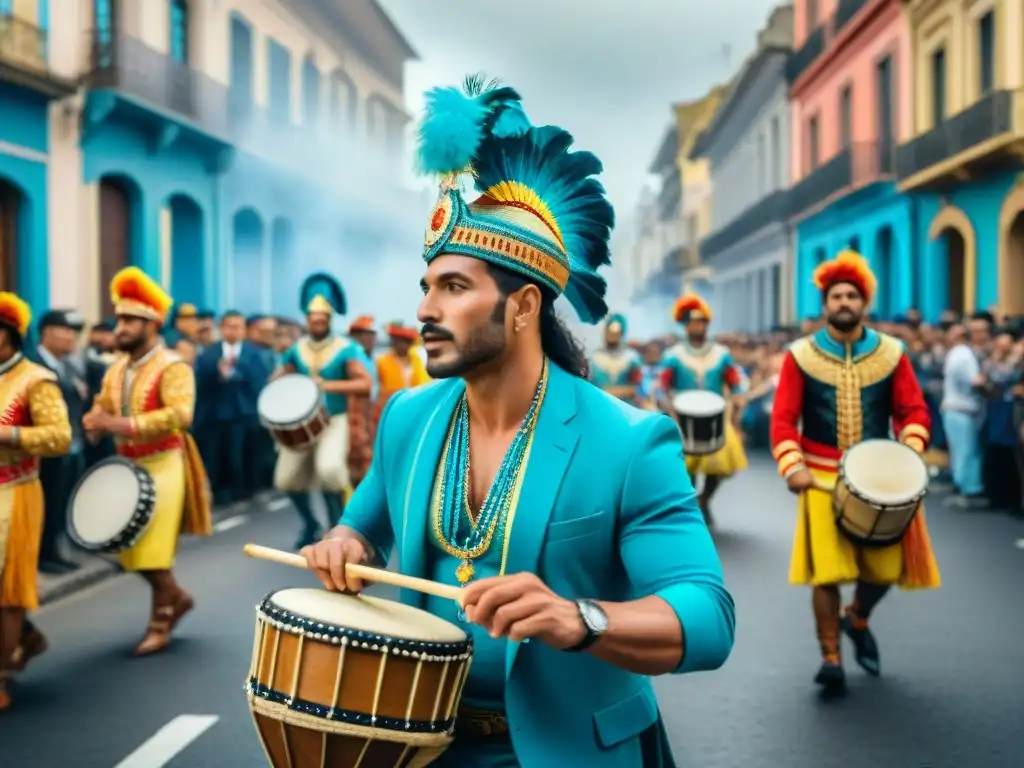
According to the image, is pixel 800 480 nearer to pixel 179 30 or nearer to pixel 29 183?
pixel 29 183

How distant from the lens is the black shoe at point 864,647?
6.61m

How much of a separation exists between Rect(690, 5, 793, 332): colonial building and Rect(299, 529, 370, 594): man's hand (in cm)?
3547

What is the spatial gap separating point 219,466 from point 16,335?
7.66 m

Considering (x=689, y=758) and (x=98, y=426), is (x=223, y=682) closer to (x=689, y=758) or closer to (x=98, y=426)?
(x=98, y=426)

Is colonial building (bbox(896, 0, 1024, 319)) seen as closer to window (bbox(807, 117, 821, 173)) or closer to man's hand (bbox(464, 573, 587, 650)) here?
window (bbox(807, 117, 821, 173))

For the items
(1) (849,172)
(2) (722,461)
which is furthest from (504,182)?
(1) (849,172)

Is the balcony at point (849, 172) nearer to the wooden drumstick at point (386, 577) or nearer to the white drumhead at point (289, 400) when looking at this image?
the white drumhead at point (289, 400)

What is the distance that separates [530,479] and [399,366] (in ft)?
33.8

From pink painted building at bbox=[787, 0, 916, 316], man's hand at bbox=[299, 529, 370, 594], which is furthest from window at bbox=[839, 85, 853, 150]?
man's hand at bbox=[299, 529, 370, 594]

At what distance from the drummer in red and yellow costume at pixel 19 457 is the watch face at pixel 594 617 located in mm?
4364

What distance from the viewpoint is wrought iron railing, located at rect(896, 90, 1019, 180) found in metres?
20.1

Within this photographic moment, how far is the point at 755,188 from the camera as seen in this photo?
44.6 metres

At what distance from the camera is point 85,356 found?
11172mm

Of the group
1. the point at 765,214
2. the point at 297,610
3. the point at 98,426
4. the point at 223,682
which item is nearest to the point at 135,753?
the point at 223,682
